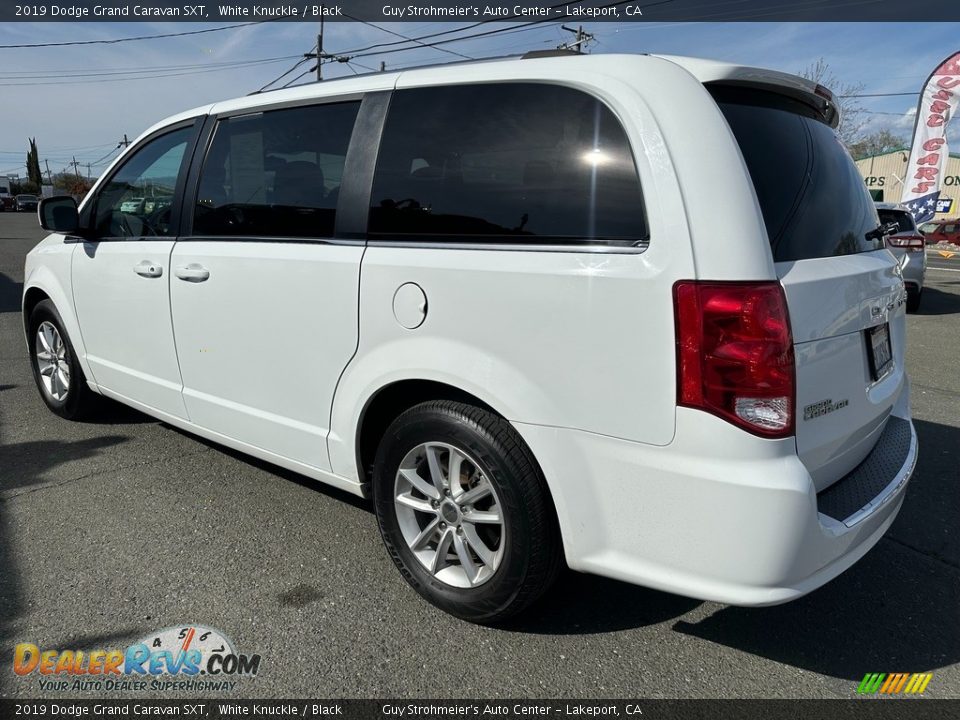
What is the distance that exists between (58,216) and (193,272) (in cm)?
140

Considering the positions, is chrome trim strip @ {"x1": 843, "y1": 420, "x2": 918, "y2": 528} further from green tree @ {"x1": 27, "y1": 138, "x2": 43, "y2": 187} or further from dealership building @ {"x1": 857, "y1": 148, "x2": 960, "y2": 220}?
green tree @ {"x1": 27, "y1": 138, "x2": 43, "y2": 187}

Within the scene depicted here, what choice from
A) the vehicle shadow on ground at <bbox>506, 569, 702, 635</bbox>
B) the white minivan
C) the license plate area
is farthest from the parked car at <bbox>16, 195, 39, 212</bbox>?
the license plate area

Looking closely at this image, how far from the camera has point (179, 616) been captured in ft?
8.71

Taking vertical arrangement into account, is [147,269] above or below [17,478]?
above

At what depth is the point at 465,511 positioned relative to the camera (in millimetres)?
2547

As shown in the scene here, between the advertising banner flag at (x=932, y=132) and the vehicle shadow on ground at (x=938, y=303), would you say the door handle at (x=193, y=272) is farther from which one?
the advertising banner flag at (x=932, y=132)

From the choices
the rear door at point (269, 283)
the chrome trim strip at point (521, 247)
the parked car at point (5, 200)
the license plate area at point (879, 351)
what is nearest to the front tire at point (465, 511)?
the rear door at point (269, 283)

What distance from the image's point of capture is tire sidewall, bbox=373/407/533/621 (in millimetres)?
2342

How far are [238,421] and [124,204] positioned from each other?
62.8 inches

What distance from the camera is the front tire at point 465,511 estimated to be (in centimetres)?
233

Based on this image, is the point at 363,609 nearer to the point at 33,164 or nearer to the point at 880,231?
the point at 880,231

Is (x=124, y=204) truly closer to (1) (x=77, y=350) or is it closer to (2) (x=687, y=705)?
(1) (x=77, y=350)

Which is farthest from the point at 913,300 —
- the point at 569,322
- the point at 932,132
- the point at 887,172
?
the point at 887,172

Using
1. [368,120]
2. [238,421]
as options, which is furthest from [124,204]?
[368,120]
